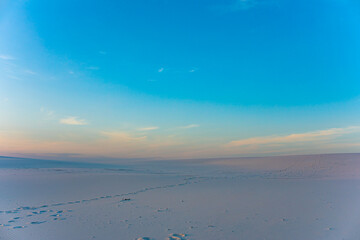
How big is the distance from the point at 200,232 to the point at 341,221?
4.19 metres

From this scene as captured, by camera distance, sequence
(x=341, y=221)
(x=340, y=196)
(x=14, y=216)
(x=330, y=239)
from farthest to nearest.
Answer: (x=340, y=196) → (x=14, y=216) → (x=341, y=221) → (x=330, y=239)

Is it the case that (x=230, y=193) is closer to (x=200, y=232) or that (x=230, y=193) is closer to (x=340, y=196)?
(x=340, y=196)

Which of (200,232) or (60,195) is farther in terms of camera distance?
(60,195)

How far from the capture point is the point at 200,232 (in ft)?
20.5

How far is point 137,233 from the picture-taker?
617cm

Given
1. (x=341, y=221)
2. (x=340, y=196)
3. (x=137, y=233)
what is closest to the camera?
(x=137, y=233)

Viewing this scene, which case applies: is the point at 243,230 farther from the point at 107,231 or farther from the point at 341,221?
the point at 107,231

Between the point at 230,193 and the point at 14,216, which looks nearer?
the point at 14,216

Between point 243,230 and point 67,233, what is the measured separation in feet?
14.9

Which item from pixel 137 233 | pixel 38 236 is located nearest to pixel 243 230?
pixel 137 233

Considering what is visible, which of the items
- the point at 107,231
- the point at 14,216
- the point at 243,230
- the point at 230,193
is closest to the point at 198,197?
the point at 230,193

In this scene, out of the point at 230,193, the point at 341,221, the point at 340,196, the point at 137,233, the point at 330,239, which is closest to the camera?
the point at 330,239

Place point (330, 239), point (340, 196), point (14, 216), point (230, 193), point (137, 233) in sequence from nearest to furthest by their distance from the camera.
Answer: point (330, 239) → point (137, 233) → point (14, 216) → point (340, 196) → point (230, 193)

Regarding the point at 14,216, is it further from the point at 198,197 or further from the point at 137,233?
the point at 198,197
